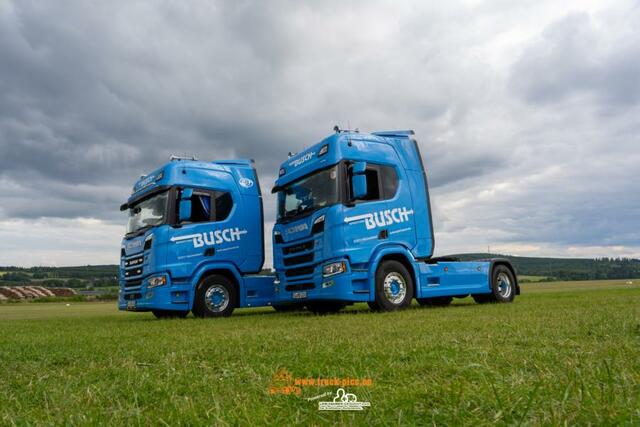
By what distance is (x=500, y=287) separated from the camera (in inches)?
507

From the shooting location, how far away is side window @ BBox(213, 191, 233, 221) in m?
11.3

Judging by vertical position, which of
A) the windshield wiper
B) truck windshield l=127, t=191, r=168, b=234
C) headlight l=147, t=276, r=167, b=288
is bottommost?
headlight l=147, t=276, r=167, b=288

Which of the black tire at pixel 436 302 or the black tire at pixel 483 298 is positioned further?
the black tire at pixel 483 298

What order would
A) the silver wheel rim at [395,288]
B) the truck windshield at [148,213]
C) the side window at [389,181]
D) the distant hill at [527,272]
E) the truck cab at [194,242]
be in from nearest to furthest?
the silver wheel rim at [395,288]
the side window at [389,181]
the truck cab at [194,242]
the truck windshield at [148,213]
the distant hill at [527,272]

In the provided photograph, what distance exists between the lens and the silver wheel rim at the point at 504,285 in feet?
42.1

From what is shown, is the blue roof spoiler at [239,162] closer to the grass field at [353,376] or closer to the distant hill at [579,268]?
the grass field at [353,376]

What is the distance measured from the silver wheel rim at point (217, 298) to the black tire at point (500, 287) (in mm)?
6650

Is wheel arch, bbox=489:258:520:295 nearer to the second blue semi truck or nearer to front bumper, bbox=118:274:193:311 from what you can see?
the second blue semi truck

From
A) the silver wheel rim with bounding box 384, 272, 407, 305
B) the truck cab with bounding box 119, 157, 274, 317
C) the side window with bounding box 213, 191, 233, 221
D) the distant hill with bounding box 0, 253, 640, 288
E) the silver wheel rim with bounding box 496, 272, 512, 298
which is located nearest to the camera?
the silver wheel rim with bounding box 384, 272, 407, 305

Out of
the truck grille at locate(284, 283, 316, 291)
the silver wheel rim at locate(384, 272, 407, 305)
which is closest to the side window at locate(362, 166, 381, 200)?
the silver wheel rim at locate(384, 272, 407, 305)

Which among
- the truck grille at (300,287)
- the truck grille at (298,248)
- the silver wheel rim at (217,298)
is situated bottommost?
the silver wheel rim at (217,298)

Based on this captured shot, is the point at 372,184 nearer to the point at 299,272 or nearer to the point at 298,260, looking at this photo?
the point at 298,260

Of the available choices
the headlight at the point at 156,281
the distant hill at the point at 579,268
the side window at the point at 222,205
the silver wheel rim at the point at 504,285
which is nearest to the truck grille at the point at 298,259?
the side window at the point at 222,205

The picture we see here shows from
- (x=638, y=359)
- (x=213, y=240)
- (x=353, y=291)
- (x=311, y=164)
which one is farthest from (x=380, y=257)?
(x=638, y=359)
